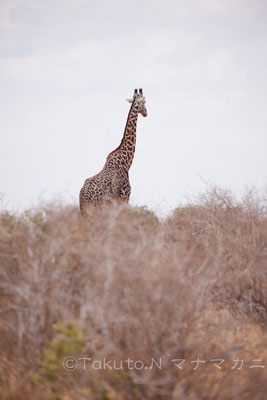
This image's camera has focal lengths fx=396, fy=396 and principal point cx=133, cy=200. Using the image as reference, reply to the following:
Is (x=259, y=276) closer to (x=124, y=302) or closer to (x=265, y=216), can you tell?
(x=265, y=216)

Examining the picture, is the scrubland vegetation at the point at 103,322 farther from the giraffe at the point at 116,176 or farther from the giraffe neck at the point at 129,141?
the giraffe neck at the point at 129,141

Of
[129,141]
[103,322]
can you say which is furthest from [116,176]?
[103,322]

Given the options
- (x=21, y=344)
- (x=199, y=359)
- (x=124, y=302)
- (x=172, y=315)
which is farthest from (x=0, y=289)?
(x=199, y=359)

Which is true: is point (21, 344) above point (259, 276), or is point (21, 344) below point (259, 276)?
below

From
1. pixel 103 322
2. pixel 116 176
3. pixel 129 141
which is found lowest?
pixel 103 322

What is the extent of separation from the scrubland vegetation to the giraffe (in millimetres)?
5451

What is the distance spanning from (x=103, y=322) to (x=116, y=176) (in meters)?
6.92

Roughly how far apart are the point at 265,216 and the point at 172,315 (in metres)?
3.01

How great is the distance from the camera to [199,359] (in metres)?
3.69

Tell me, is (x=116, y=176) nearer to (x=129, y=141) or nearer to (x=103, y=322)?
(x=129, y=141)

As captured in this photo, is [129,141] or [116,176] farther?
[129,141]

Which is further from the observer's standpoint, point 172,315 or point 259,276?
point 259,276

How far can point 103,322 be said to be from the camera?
10.4 ft

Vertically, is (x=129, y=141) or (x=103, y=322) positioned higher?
(x=129, y=141)
